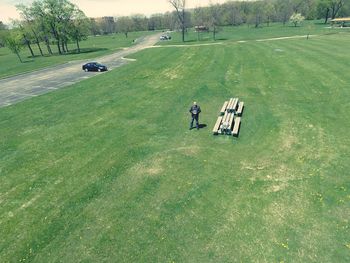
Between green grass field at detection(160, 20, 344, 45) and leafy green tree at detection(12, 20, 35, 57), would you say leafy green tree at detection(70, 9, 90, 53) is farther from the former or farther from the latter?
green grass field at detection(160, 20, 344, 45)

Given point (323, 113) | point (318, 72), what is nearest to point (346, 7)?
point (318, 72)

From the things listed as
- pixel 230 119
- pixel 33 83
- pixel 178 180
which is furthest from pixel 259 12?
pixel 178 180

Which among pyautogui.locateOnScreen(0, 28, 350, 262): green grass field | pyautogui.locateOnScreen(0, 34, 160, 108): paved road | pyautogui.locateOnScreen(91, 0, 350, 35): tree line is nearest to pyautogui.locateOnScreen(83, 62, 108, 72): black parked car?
pyautogui.locateOnScreen(0, 34, 160, 108): paved road

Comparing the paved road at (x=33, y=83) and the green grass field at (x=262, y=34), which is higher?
the paved road at (x=33, y=83)

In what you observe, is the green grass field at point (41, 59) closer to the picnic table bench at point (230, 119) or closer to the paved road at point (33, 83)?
the paved road at point (33, 83)

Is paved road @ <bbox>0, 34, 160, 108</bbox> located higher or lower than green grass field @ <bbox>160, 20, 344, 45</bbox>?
higher

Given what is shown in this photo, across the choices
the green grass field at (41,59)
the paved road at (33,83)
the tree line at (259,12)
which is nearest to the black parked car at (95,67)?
the paved road at (33,83)

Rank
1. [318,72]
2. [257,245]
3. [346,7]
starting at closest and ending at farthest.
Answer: [257,245] → [318,72] → [346,7]

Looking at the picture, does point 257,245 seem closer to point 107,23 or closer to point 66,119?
point 66,119
